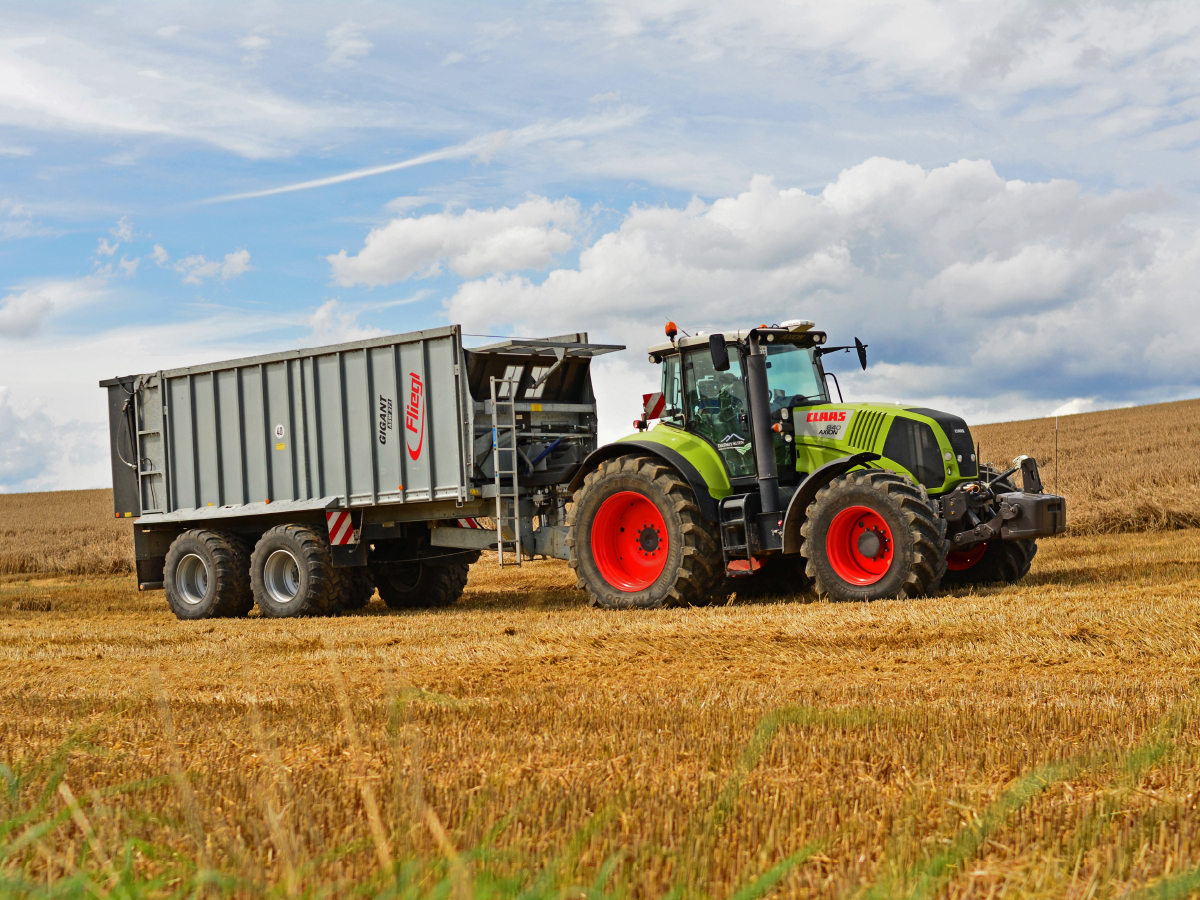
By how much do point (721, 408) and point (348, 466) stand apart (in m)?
4.39

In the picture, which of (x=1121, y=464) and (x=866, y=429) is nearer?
(x=866, y=429)

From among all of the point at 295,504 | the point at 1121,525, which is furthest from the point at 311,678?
the point at 1121,525

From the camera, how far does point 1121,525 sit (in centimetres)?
1652

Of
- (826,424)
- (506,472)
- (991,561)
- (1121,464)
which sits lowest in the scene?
(991,561)

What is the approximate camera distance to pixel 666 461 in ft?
36.9

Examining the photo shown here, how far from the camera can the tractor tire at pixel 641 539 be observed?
35.3 ft

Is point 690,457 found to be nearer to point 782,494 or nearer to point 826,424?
point 782,494

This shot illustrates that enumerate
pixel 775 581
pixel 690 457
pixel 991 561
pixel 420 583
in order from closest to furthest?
pixel 690 457, pixel 991 561, pixel 775 581, pixel 420 583

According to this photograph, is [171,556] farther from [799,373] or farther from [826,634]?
[826,634]

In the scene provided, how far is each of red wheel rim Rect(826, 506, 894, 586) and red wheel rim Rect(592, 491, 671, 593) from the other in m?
1.79

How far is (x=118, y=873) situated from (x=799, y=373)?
→ 9.18 meters

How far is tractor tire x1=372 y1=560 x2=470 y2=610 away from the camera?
13969 millimetres

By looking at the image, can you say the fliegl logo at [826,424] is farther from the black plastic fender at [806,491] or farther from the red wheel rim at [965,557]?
the red wheel rim at [965,557]

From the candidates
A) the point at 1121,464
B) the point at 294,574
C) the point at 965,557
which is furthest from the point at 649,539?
the point at 1121,464
